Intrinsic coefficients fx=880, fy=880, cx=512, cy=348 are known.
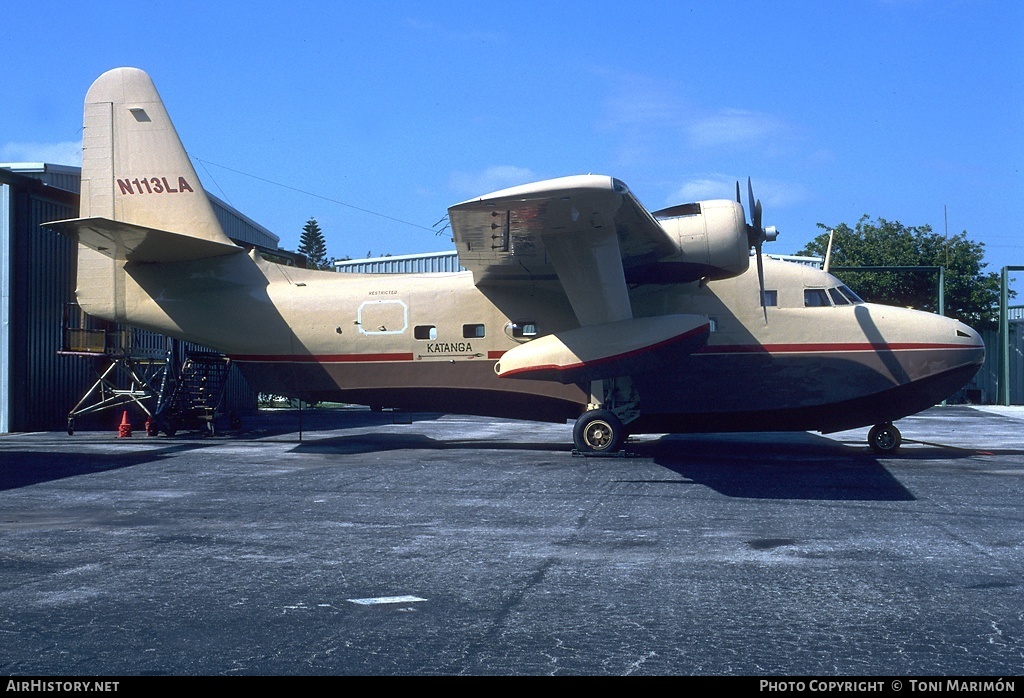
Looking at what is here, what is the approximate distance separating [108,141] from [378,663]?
1621cm

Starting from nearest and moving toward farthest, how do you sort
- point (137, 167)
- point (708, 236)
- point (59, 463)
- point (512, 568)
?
point (512, 568) < point (59, 463) < point (708, 236) < point (137, 167)

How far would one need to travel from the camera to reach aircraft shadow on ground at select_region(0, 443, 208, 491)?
12.0 meters

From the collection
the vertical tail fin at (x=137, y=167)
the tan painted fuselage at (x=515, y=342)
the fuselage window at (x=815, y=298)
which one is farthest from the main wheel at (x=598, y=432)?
the vertical tail fin at (x=137, y=167)

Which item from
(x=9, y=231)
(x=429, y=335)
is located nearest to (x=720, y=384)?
(x=429, y=335)

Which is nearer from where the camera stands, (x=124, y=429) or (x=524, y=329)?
(x=524, y=329)

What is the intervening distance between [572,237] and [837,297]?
5443mm

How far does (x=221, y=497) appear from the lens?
1052 cm

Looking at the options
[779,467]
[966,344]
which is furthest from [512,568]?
[966,344]

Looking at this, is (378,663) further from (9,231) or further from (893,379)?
(9,231)

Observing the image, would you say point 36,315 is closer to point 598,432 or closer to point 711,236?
point 598,432

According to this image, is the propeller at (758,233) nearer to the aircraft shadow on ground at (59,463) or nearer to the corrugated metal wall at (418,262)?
the aircraft shadow on ground at (59,463)

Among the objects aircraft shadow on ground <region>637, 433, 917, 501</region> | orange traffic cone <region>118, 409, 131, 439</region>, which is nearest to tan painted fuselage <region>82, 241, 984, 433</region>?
aircraft shadow on ground <region>637, 433, 917, 501</region>

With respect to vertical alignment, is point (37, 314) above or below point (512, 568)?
above

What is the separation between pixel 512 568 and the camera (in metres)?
6.77
